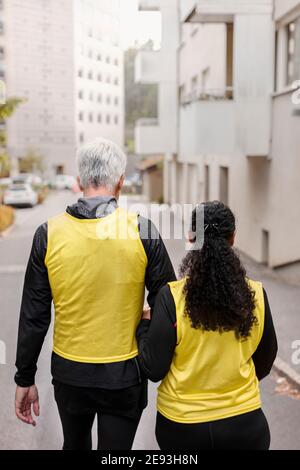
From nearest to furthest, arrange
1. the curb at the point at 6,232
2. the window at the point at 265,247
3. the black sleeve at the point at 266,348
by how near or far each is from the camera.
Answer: the black sleeve at the point at 266,348 < the window at the point at 265,247 < the curb at the point at 6,232

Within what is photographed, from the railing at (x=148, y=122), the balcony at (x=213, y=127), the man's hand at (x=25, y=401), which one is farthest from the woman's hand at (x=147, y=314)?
the railing at (x=148, y=122)

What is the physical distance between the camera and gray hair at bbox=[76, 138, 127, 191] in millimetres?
2730

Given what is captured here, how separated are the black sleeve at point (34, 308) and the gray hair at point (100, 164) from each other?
0.91ft

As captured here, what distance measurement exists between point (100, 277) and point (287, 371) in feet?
13.4

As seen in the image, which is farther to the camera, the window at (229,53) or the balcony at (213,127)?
the window at (229,53)

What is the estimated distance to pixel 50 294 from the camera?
111 inches

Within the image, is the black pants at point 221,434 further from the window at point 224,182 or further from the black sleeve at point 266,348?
the window at point 224,182

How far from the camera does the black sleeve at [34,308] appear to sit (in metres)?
2.76

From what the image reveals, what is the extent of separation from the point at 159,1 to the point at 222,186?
31.6 feet

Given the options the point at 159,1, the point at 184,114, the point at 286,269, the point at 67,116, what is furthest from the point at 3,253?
the point at 67,116

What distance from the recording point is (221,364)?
2.56 m

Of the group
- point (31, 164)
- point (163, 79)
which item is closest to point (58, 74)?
point (31, 164)

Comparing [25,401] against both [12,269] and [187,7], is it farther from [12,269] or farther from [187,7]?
[187,7]
